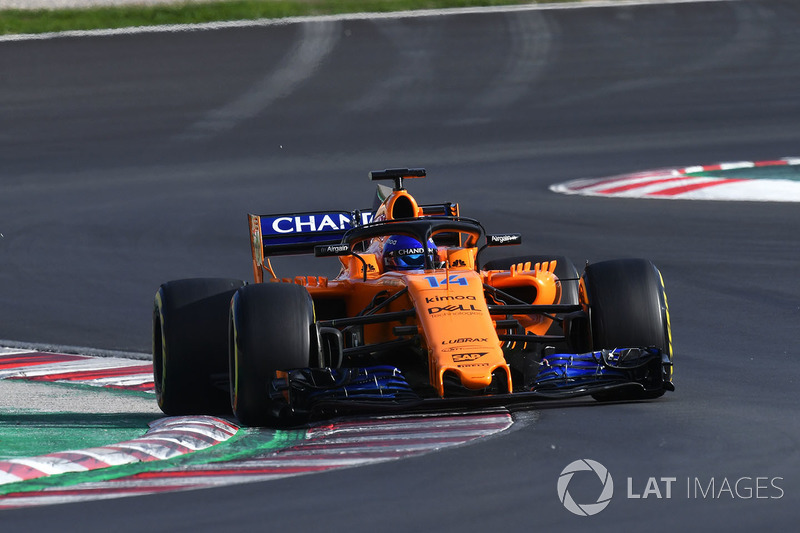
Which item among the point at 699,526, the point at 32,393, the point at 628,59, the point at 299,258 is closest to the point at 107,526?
the point at 699,526

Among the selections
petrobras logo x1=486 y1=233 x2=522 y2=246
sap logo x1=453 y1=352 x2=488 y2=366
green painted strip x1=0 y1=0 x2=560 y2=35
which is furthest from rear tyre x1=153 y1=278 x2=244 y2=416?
green painted strip x1=0 y1=0 x2=560 y2=35

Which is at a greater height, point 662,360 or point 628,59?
point 628,59

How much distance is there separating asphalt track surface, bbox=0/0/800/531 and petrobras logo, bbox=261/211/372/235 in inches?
79.6

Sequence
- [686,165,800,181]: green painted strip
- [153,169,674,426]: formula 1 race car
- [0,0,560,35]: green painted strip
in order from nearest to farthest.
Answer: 1. [153,169,674,426]: formula 1 race car
2. [686,165,800,181]: green painted strip
3. [0,0,560,35]: green painted strip

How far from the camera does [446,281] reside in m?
8.23

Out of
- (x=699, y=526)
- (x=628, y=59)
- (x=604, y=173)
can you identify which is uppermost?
(x=628, y=59)

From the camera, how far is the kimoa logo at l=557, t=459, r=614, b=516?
5.49 metres

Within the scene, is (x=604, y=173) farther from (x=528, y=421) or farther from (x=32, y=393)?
(x=528, y=421)

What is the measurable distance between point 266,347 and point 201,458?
120 cm

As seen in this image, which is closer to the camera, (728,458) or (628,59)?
(728,458)

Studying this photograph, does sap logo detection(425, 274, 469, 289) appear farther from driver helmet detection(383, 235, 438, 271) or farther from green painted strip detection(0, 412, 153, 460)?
green painted strip detection(0, 412, 153, 460)

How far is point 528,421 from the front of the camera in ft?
24.5

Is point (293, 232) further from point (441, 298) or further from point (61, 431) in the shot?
point (61, 431)

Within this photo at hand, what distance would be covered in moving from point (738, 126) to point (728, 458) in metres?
15.9
